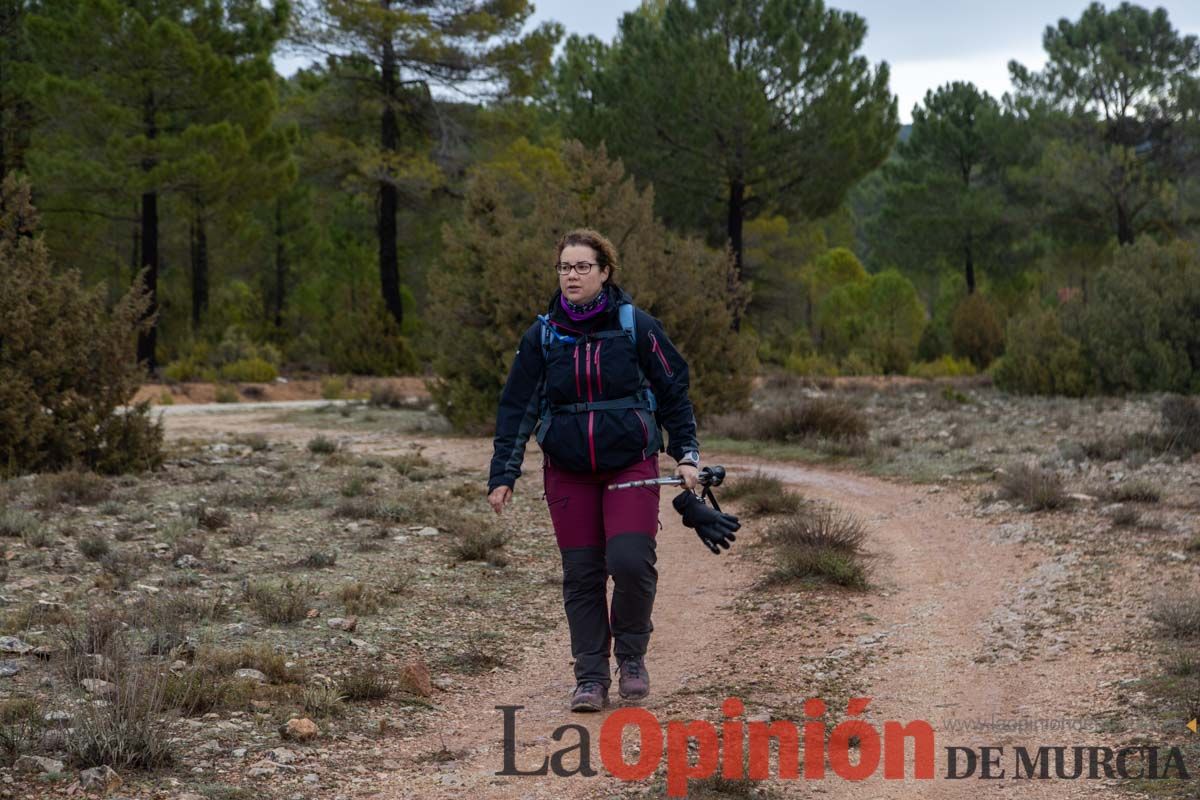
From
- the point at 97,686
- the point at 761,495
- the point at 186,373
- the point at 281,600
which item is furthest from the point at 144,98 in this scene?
the point at 97,686

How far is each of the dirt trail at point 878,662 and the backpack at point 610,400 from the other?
125 cm

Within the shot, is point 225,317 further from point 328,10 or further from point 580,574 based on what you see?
point 580,574

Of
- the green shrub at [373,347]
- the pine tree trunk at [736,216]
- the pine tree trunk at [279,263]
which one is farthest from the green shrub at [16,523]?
the pine tree trunk at [279,263]

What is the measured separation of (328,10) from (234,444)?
53.3 feet

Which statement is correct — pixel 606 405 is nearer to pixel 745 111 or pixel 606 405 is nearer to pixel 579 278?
pixel 579 278

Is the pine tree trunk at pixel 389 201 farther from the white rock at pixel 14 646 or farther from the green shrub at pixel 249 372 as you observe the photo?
the white rock at pixel 14 646

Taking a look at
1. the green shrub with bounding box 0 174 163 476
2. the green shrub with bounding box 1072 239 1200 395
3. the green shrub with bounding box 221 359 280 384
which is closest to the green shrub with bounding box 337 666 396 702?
the green shrub with bounding box 0 174 163 476

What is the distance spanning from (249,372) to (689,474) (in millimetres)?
23545

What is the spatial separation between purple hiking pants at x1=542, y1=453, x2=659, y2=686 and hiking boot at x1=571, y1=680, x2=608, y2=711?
0.10 feet

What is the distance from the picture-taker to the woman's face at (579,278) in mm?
5164

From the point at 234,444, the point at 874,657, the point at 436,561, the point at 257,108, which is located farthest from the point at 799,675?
the point at 257,108

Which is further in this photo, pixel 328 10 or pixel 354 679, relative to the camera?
pixel 328 10

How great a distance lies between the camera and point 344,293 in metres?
36.8

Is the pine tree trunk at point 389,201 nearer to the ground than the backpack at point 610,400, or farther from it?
farther from it
